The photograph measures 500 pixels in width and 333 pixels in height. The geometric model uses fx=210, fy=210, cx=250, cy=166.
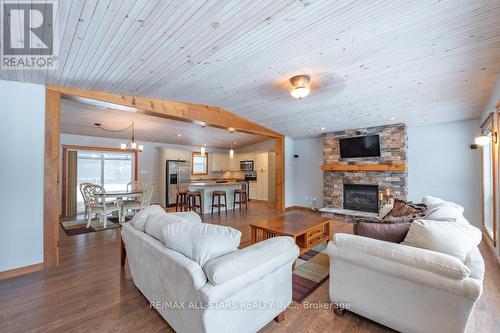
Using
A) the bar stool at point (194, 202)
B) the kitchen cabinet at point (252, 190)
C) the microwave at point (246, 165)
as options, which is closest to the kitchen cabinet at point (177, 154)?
the bar stool at point (194, 202)

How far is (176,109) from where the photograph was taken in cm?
397

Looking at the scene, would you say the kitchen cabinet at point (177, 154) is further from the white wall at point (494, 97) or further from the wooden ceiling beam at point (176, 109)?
the white wall at point (494, 97)

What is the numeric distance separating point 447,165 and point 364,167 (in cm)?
158

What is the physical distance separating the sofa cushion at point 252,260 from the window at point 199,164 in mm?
6974

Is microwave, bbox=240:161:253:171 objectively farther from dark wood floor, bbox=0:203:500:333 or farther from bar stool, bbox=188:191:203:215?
dark wood floor, bbox=0:203:500:333

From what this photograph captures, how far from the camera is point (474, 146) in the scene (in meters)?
4.22

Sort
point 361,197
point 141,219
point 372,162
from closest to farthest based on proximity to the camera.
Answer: point 141,219 → point 372,162 → point 361,197

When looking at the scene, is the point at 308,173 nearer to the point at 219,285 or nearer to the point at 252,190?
the point at 252,190

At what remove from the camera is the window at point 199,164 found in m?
8.27

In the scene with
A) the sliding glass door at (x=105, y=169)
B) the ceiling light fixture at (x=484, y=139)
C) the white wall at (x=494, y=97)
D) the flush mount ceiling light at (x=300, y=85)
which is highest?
the flush mount ceiling light at (x=300, y=85)

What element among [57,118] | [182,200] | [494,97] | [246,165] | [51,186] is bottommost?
[182,200]

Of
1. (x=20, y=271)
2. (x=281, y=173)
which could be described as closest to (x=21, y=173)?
(x=20, y=271)

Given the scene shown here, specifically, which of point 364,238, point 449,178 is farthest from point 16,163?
point 449,178

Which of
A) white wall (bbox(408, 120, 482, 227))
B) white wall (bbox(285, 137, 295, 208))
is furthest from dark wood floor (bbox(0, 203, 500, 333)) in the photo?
white wall (bbox(285, 137, 295, 208))
